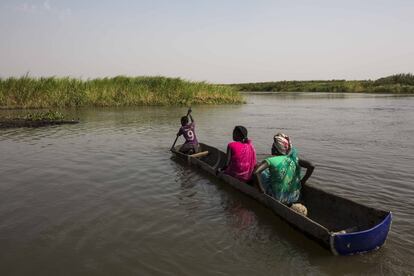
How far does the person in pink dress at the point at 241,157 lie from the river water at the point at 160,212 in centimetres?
53

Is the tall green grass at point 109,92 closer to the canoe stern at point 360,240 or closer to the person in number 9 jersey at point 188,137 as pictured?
the person in number 9 jersey at point 188,137

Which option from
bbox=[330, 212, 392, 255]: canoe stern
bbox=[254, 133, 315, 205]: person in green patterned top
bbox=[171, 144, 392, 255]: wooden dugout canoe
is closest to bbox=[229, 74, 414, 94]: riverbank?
bbox=[171, 144, 392, 255]: wooden dugout canoe

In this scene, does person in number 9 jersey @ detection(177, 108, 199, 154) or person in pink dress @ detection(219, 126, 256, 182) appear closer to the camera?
person in pink dress @ detection(219, 126, 256, 182)

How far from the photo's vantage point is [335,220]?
6883 millimetres

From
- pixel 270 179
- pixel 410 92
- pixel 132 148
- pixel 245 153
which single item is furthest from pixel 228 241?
pixel 410 92

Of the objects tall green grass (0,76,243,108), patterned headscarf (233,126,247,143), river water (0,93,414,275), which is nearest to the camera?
river water (0,93,414,275)

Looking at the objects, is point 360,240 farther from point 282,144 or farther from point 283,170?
point 282,144

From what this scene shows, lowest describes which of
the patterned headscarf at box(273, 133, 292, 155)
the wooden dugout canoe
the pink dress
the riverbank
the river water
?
the river water

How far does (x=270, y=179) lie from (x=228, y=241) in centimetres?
149

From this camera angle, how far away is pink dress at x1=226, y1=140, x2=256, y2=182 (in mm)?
8656

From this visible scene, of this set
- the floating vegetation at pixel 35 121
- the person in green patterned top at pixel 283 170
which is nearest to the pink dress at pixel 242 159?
the person in green patterned top at pixel 283 170

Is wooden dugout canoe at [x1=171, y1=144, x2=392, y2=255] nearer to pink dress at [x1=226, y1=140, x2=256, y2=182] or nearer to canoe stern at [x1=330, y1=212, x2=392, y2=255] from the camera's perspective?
canoe stern at [x1=330, y1=212, x2=392, y2=255]

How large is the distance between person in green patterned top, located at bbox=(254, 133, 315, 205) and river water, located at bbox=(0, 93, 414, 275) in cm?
50

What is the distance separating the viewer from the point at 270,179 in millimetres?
7285
